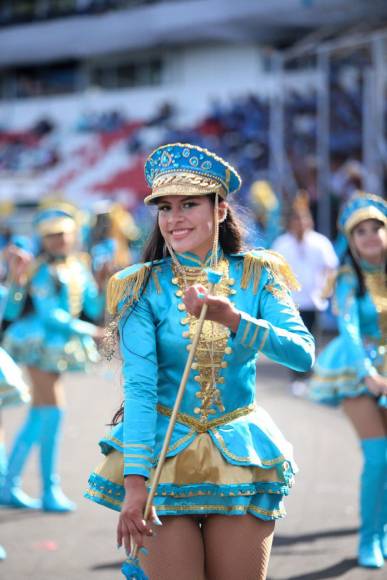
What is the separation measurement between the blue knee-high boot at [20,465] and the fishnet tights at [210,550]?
3.30m

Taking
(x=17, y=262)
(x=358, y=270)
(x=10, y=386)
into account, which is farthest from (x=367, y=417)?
(x=17, y=262)

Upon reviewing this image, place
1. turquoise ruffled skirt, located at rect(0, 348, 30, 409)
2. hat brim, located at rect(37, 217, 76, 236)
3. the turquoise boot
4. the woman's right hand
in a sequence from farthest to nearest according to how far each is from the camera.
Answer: hat brim, located at rect(37, 217, 76, 236)
the turquoise boot
turquoise ruffled skirt, located at rect(0, 348, 30, 409)
the woman's right hand

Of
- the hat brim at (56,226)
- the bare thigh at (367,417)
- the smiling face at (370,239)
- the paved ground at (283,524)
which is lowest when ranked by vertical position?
the paved ground at (283,524)

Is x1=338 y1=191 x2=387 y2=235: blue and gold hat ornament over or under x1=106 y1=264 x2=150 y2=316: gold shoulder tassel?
over

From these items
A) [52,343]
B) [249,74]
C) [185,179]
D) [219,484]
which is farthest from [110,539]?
[249,74]

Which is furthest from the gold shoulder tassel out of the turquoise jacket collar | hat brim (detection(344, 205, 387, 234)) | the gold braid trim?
hat brim (detection(344, 205, 387, 234))

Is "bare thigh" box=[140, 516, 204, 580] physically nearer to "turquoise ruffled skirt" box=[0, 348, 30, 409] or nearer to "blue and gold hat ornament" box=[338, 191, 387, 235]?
"turquoise ruffled skirt" box=[0, 348, 30, 409]

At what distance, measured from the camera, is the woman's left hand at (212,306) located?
2436 mm

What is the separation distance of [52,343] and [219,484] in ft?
11.6

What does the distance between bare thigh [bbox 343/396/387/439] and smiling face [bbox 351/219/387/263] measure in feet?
2.59

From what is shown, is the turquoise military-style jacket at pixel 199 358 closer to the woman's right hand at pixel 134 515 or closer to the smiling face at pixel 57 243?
the woman's right hand at pixel 134 515

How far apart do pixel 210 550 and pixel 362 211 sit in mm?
2654

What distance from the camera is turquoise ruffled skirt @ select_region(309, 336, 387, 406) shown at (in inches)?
192

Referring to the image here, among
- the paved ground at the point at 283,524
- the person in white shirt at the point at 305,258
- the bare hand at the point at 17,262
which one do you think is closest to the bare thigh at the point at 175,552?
the paved ground at the point at 283,524
